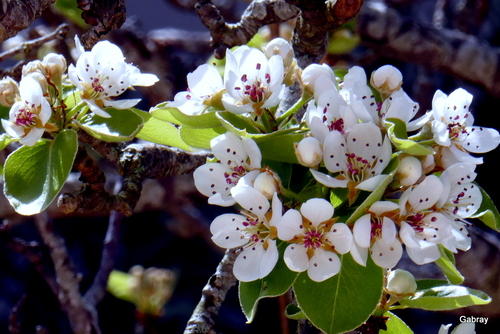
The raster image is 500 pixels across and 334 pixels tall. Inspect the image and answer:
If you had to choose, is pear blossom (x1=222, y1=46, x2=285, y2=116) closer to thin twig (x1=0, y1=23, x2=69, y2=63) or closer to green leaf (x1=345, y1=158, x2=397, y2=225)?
green leaf (x1=345, y1=158, x2=397, y2=225)

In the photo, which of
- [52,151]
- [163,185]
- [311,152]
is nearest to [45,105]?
[52,151]

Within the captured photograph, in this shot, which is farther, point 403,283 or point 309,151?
point 403,283

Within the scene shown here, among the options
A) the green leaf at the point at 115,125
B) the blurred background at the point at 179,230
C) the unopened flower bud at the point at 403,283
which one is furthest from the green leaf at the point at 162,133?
the blurred background at the point at 179,230

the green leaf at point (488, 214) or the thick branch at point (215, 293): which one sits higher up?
the green leaf at point (488, 214)

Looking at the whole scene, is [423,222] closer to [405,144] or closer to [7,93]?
[405,144]

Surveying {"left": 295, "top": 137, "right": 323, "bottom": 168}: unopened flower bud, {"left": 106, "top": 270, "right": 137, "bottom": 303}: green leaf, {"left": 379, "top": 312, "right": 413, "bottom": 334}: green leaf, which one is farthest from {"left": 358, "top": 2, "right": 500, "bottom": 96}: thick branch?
{"left": 295, "top": 137, "right": 323, "bottom": 168}: unopened flower bud

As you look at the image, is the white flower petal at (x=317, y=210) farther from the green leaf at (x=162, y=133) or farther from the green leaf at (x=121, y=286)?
the green leaf at (x=121, y=286)

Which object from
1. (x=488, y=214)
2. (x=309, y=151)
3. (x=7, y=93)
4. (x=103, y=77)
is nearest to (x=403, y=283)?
(x=488, y=214)
